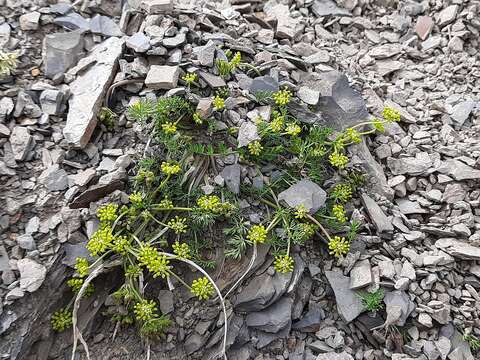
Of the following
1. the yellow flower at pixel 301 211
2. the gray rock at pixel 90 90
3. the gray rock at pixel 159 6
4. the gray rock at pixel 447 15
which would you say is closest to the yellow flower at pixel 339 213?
the yellow flower at pixel 301 211

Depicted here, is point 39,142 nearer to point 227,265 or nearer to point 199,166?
point 199,166

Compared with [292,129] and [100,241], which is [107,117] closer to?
→ [100,241]

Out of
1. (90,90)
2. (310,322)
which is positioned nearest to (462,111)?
(310,322)

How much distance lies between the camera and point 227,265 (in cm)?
388

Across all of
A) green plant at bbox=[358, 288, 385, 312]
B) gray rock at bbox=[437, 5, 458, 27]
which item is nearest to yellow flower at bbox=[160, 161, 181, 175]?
green plant at bbox=[358, 288, 385, 312]

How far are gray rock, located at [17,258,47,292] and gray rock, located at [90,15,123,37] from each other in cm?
229

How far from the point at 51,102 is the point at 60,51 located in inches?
24.0

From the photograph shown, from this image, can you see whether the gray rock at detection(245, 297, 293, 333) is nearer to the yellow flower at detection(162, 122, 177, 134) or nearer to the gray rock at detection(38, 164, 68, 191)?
the yellow flower at detection(162, 122, 177, 134)

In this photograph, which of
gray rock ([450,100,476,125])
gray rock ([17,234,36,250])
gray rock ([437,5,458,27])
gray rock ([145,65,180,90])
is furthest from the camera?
gray rock ([437,5,458,27])

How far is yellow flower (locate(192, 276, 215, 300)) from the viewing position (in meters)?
3.62

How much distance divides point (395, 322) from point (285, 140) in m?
1.71

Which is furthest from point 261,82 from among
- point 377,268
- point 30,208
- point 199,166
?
point 30,208

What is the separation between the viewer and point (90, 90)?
13.5 ft

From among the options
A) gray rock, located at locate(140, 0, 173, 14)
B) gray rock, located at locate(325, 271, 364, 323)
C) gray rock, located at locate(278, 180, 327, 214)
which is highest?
gray rock, located at locate(140, 0, 173, 14)
